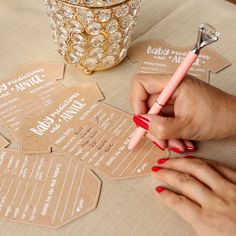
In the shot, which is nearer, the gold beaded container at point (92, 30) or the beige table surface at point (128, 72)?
Answer: the beige table surface at point (128, 72)

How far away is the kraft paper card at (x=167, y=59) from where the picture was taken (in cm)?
83

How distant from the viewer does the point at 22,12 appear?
978mm

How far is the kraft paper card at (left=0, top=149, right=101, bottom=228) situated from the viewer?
58 cm

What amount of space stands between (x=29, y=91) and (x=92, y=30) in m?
0.18

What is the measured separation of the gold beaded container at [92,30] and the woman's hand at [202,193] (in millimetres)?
277

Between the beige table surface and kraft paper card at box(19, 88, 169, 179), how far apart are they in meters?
0.03

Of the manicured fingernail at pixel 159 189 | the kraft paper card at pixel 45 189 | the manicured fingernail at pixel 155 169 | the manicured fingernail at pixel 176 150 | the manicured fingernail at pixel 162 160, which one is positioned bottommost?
the kraft paper card at pixel 45 189

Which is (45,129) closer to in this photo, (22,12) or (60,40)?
(60,40)

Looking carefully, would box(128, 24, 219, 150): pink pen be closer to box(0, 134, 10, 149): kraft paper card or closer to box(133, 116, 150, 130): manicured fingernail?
box(133, 116, 150, 130): manicured fingernail

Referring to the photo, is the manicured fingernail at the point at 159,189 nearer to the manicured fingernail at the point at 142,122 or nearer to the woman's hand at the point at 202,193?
the woman's hand at the point at 202,193

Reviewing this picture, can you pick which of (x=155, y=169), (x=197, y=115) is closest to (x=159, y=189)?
(x=155, y=169)

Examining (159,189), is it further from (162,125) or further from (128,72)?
(128,72)

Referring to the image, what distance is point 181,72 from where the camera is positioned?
24.8 inches

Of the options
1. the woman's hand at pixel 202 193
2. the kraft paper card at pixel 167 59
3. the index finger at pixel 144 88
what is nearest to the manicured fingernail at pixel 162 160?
the woman's hand at pixel 202 193
